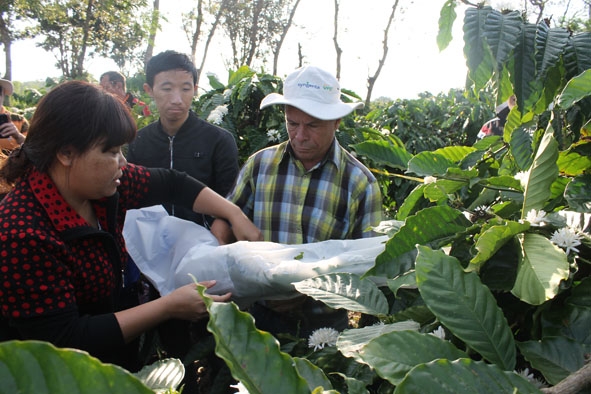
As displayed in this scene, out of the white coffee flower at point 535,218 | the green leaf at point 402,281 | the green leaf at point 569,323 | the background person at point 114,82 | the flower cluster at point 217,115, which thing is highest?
the background person at point 114,82

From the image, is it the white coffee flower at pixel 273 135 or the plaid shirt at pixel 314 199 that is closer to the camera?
the plaid shirt at pixel 314 199

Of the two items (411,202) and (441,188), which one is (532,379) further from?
(411,202)

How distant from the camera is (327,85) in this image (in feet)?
6.55

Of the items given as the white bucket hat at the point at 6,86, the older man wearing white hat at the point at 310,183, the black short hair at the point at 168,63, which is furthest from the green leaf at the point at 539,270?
the white bucket hat at the point at 6,86

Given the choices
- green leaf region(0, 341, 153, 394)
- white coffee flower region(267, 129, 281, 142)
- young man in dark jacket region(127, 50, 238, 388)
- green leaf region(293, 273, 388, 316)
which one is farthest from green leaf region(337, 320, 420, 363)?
white coffee flower region(267, 129, 281, 142)

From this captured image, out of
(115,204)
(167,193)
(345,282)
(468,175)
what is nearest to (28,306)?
(115,204)

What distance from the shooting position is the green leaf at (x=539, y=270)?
630mm

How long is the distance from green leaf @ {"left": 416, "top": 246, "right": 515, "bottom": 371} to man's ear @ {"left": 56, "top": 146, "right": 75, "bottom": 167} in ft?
3.50

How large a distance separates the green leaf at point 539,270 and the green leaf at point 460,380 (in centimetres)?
13

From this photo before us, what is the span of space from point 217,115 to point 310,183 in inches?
60.9

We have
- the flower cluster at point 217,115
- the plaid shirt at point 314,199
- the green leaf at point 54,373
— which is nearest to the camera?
the green leaf at point 54,373

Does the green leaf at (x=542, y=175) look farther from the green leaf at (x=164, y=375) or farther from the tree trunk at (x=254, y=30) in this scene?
the tree trunk at (x=254, y=30)

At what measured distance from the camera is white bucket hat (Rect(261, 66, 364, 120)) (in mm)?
1916

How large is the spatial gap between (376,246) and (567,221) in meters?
0.55
